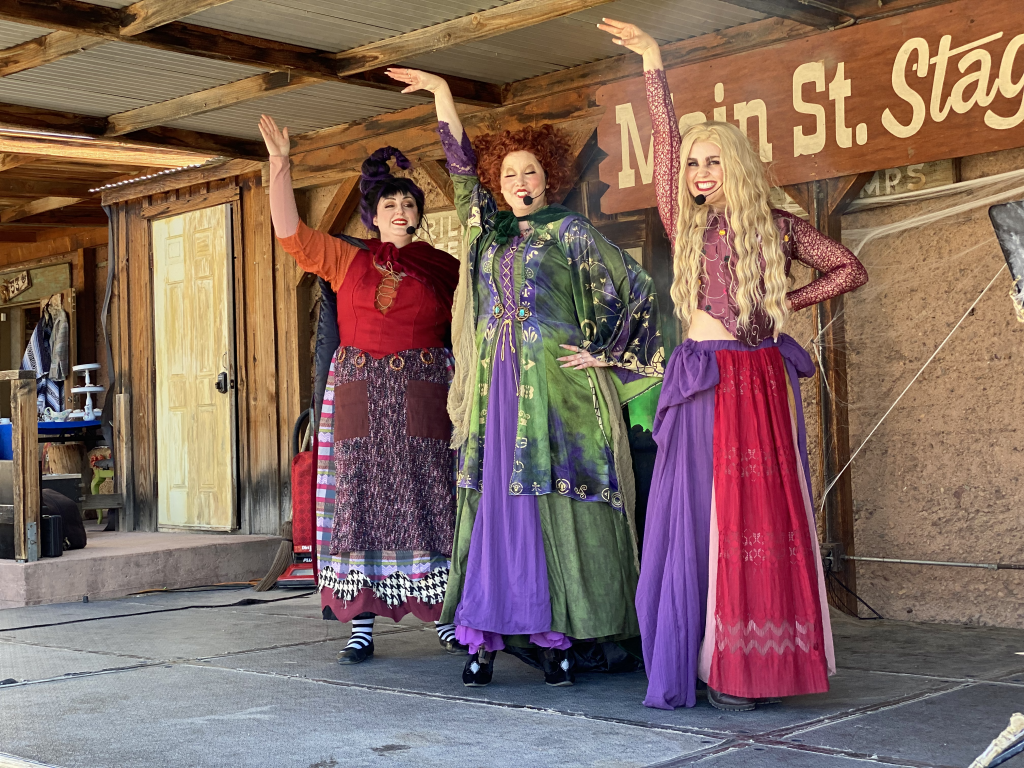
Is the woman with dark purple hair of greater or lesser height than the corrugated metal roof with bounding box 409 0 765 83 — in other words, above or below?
below

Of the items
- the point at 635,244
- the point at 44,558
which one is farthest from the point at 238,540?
the point at 635,244

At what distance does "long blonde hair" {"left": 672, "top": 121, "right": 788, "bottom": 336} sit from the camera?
3.27 metres

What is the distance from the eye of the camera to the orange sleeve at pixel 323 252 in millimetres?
4219

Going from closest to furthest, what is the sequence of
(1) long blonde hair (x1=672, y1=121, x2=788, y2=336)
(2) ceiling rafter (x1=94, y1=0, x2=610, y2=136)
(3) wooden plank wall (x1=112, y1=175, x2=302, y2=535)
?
(1) long blonde hair (x1=672, y1=121, x2=788, y2=336), (2) ceiling rafter (x1=94, y1=0, x2=610, y2=136), (3) wooden plank wall (x1=112, y1=175, x2=302, y2=535)

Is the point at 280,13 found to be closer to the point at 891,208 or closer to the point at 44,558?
the point at 891,208

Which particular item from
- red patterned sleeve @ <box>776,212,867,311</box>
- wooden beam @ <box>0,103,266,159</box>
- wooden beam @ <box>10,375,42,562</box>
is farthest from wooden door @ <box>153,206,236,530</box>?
red patterned sleeve @ <box>776,212,867,311</box>

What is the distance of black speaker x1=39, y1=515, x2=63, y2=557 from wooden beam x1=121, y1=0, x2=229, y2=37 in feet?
8.62

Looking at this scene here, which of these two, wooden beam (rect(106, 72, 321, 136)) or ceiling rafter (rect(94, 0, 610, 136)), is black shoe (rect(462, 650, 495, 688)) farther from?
wooden beam (rect(106, 72, 321, 136))

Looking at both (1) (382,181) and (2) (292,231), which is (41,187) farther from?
(1) (382,181)

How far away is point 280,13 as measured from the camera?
5.01 metres

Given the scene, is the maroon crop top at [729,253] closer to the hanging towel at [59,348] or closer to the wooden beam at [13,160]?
the wooden beam at [13,160]

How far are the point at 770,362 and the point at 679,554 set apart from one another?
22.7 inches

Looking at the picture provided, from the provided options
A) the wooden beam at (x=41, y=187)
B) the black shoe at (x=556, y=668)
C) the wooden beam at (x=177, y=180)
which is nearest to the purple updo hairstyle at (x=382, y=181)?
the black shoe at (x=556, y=668)

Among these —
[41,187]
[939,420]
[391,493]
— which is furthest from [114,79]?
[939,420]
